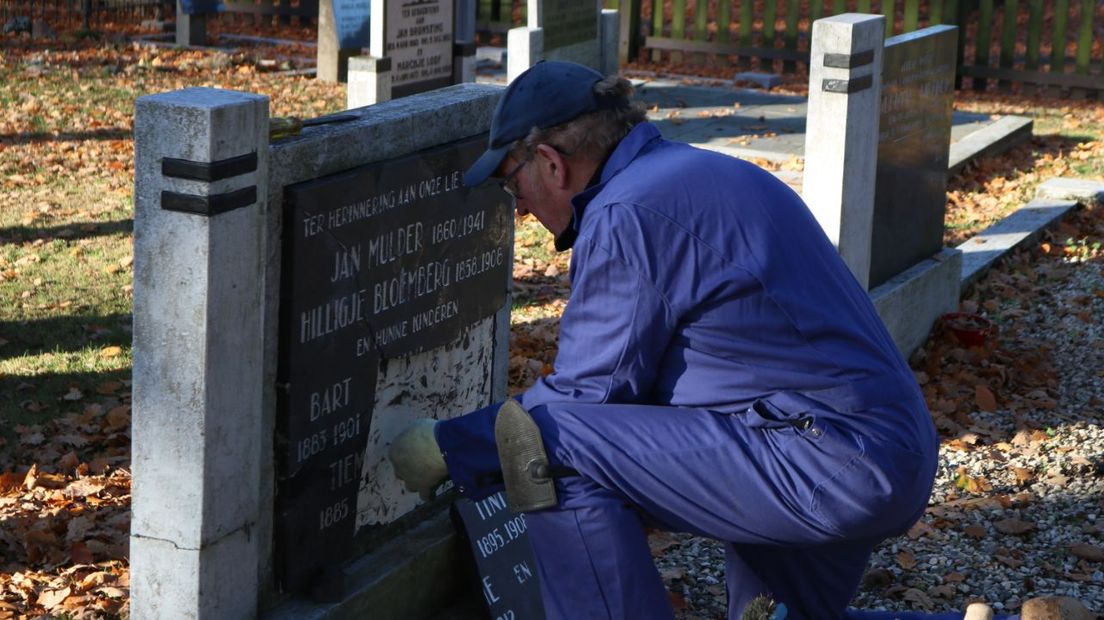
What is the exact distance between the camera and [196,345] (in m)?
3.16

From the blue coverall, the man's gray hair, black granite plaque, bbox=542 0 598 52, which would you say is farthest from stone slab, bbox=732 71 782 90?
the blue coverall

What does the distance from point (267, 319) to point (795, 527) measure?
1323 mm

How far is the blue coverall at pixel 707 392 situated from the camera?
2.99 meters

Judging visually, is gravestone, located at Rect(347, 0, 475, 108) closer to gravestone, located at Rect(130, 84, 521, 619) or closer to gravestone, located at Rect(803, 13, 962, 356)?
gravestone, located at Rect(803, 13, 962, 356)

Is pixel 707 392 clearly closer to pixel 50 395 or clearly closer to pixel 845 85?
pixel 845 85

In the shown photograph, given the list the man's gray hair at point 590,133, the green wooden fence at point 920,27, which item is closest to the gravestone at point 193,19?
the green wooden fence at point 920,27

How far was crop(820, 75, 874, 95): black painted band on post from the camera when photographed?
236 inches

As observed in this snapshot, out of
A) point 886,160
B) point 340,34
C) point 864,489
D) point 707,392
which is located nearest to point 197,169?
point 707,392

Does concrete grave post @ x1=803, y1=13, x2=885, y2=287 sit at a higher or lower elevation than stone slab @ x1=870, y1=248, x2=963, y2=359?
higher

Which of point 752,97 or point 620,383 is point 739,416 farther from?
point 752,97

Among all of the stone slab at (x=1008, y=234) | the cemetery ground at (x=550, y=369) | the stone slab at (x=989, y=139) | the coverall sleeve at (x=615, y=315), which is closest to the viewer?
the coverall sleeve at (x=615, y=315)

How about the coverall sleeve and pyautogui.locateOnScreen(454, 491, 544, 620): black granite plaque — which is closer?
the coverall sleeve

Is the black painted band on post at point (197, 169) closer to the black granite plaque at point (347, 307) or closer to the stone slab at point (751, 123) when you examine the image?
the black granite plaque at point (347, 307)

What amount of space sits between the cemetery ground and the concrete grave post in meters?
0.87
